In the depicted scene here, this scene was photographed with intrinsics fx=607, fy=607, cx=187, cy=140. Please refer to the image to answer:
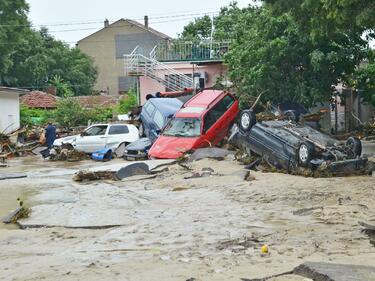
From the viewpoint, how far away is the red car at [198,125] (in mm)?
20812

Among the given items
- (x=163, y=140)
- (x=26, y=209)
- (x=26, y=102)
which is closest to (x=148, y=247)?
(x=26, y=209)

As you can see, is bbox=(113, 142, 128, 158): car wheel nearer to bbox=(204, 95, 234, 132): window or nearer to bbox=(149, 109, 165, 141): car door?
bbox=(149, 109, 165, 141): car door

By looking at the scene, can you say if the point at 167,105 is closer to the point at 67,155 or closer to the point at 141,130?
the point at 141,130

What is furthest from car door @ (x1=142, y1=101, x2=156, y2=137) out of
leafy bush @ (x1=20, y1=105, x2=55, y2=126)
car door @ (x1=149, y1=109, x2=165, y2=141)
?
leafy bush @ (x1=20, y1=105, x2=55, y2=126)

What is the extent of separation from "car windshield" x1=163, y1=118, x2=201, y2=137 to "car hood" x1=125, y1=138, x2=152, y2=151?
3.84ft

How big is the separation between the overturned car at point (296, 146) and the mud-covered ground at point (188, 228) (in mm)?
526

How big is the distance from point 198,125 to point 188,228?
12760 mm

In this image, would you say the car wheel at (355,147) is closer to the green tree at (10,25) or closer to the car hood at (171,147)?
the car hood at (171,147)

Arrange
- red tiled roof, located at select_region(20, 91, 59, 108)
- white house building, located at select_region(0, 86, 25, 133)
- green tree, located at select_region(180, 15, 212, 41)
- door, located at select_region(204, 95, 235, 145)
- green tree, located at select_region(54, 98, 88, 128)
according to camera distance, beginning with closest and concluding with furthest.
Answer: door, located at select_region(204, 95, 235, 145) < white house building, located at select_region(0, 86, 25, 133) < green tree, located at select_region(54, 98, 88, 128) < red tiled roof, located at select_region(20, 91, 59, 108) < green tree, located at select_region(180, 15, 212, 41)

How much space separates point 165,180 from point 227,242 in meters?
7.55

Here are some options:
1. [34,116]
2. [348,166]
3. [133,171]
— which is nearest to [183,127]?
[133,171]

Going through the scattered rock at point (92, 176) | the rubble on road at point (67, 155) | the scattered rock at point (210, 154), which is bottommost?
the rubble on road at point (67, 155)

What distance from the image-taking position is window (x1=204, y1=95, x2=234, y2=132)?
2164 centimetres

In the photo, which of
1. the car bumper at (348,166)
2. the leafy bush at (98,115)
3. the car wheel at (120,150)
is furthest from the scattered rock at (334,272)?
the leafy bush at (98,115)
